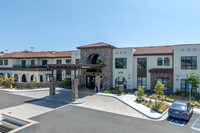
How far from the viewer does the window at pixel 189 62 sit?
19.7 meters

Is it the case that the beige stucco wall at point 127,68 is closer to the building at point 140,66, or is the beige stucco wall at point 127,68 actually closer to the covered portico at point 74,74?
the building at point 140,66

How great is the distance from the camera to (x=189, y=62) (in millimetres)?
19953

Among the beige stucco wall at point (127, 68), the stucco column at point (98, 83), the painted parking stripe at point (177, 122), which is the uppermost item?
the beige stucco wall at point (127, 68)

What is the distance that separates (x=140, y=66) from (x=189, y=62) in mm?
7407

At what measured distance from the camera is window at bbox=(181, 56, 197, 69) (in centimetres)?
1967

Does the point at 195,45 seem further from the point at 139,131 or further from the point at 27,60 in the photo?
the point at 27,60

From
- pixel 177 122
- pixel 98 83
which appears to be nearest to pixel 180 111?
pixel 177 122

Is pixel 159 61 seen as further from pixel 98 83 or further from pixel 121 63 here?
pixel 98 83

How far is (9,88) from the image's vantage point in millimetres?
25984

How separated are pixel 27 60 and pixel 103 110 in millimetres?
30187

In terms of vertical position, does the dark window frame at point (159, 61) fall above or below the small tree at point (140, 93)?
above

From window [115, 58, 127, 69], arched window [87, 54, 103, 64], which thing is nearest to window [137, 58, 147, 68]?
window [115, 58, 127, 69]

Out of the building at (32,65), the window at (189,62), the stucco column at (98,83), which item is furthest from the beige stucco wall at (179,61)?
the building at (32,65)

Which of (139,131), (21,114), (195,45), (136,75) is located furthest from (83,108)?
(195,45)
